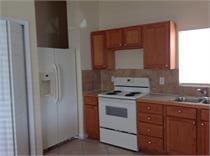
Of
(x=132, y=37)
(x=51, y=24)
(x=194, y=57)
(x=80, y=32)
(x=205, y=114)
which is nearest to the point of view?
(x=205, y=114)

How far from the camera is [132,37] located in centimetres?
364

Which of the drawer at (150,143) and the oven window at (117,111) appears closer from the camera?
the drawer at (150,143)

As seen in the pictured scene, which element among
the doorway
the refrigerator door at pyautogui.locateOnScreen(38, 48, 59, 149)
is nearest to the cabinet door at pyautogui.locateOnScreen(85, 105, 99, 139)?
the refrigerator door at pyautogui.locateOnScreen(38, 48, 59, 149)

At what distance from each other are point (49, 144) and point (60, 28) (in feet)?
7.56

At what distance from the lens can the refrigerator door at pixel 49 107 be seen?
3430mm

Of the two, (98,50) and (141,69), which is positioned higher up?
(98,50)

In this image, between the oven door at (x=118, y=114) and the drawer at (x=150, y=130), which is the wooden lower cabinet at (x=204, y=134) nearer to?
the drawer at (x=150, y=130)

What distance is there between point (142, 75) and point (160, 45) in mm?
732

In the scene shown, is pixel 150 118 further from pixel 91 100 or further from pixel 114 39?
pixel 114 39

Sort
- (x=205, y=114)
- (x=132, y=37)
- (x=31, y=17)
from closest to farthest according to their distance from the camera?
(x=205, y=114) < (x=31, y=17) < (x=132, y=37)

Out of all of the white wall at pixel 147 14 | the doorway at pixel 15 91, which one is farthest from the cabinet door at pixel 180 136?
the doorway at pixel 15 91

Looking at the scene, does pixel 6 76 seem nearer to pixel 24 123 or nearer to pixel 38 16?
pixel 24 123

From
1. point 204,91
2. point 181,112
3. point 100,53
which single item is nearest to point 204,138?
point 181,112

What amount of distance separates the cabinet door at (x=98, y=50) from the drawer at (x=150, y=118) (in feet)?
4.02
